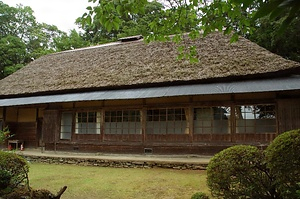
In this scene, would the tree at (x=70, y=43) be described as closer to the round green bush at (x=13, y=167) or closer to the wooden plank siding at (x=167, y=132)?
the wooden plank siding at (x=167, y=132)

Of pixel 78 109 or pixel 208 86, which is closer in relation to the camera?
pixel 208 86

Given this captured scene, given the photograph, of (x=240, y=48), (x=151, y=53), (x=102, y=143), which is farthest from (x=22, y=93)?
(x=240, y=48)

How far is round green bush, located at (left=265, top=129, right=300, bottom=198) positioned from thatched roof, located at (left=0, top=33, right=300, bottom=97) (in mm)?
5766

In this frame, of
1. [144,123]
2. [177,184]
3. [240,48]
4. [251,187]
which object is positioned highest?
[240,48]

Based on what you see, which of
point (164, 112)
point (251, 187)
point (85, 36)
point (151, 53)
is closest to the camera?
point (251, 187)

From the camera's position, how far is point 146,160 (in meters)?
8.59

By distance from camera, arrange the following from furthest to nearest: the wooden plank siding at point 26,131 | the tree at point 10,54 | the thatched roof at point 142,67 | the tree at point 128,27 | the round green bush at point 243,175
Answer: the tree at point 10,54 → the tree at point 128,27 → the wooden plank siding at point 26,131 → the thatched roof at point 142,67 → the round green bush at point 243,175

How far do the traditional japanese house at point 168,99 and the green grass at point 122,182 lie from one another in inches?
80.1

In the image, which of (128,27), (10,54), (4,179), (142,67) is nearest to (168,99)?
(142,67)

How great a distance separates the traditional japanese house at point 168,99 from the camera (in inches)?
336

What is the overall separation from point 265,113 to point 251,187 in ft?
19.5

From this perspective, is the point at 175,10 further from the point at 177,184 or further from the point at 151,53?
the point at 151,53

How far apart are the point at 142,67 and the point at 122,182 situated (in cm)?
597

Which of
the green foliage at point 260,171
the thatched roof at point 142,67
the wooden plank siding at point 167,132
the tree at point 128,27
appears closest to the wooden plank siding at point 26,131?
the thatched roof at point 142,67
